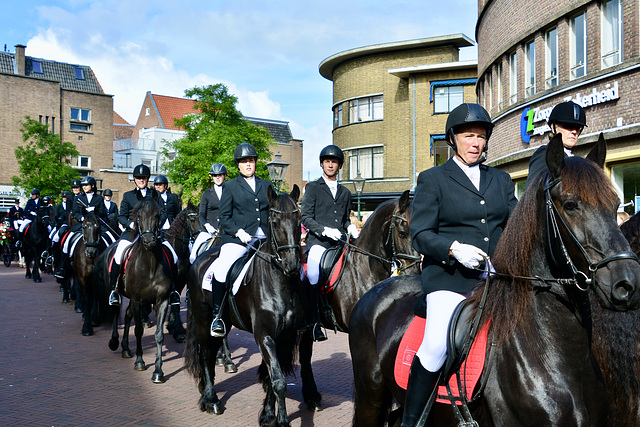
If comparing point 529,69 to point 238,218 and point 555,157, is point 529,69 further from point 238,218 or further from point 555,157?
point 555,157

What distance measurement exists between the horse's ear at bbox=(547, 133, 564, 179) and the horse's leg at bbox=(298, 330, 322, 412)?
464 cm

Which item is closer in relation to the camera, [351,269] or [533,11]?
[351,269]

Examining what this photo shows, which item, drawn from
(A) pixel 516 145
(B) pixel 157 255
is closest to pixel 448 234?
(B) pixel 157 255

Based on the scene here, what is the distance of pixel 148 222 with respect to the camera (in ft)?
28.8

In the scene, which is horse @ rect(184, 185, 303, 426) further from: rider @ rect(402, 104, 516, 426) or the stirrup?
the stirrup

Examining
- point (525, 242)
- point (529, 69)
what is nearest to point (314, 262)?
point (525, 242)

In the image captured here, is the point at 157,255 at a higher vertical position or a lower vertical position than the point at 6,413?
higher

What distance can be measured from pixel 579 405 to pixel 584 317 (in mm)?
422

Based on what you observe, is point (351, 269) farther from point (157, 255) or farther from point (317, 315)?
point (157, 255)

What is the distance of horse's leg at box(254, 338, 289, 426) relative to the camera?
555 cm

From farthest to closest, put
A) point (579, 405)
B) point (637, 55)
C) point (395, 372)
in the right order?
point (637, 55)
point (395, 372)
point (579, 405)

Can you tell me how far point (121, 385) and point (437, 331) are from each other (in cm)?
566

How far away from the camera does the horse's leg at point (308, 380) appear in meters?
6.74

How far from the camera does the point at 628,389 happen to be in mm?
3906
